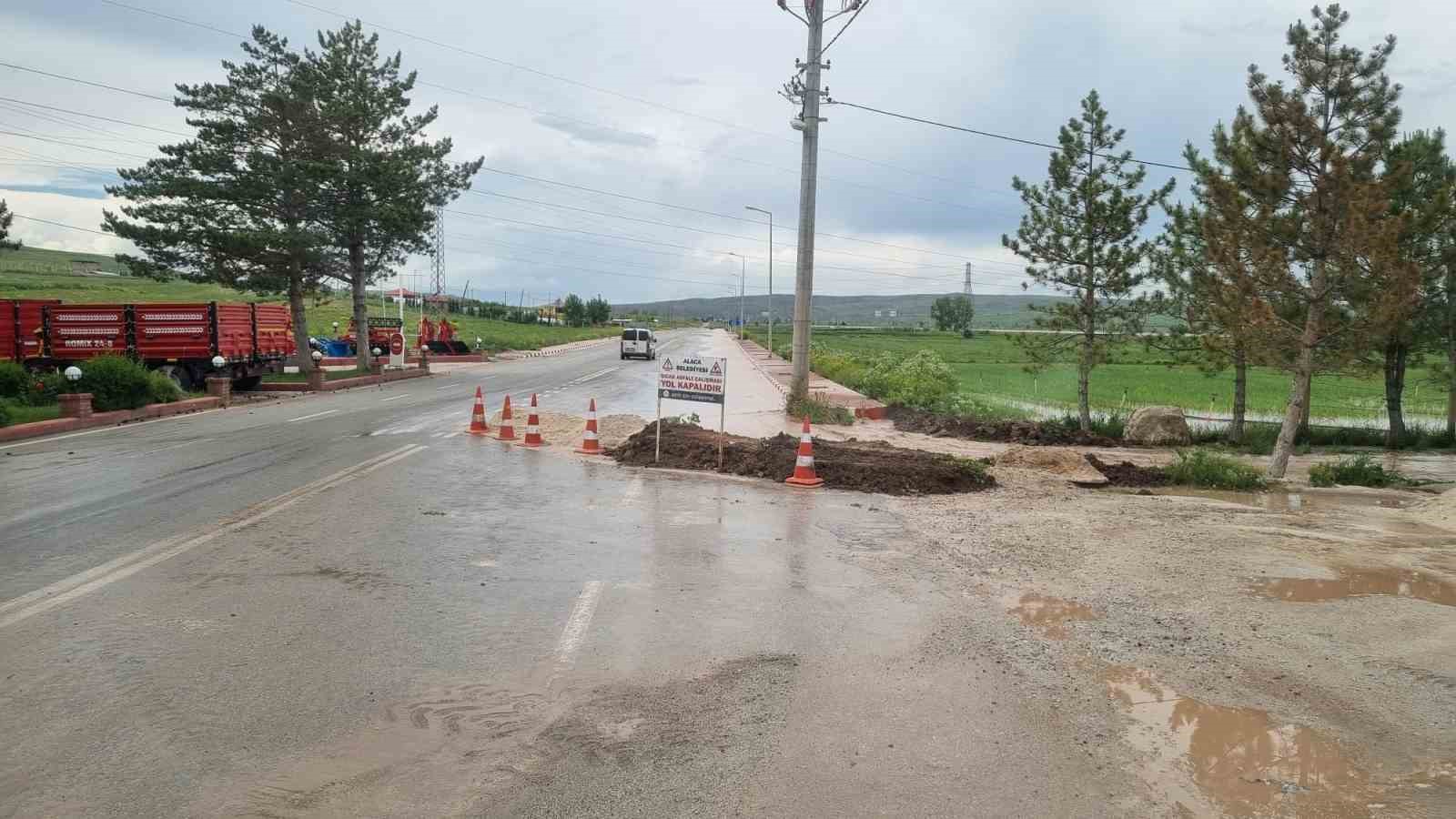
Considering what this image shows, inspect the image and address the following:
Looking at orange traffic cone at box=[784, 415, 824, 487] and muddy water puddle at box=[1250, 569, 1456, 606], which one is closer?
muddy water puddle at box=[1250, 569, 1456, 606]

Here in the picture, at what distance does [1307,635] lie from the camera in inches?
234

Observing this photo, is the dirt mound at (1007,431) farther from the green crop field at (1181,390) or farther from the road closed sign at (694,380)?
the road closed sign at (694,380)

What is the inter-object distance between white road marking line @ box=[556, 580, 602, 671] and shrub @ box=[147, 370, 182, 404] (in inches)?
697

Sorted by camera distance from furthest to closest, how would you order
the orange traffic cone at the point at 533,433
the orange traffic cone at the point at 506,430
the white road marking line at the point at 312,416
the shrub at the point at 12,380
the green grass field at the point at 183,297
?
1. the green grass field at the point at 183,297
2. the shrub at the point at 12,380
3. the white road marking line at the point at 312,416
4. the orange traffic cone at the point at 506,430
5. the orange traffic cone at the point at 533,433

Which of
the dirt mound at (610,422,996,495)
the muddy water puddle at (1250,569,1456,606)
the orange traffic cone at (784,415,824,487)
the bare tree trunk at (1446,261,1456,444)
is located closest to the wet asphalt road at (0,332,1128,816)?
the orange traffic cone at (784,415,824,487)

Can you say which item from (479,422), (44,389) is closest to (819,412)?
(479,422)

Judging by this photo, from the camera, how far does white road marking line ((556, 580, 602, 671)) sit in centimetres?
527

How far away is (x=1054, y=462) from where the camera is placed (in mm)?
13609

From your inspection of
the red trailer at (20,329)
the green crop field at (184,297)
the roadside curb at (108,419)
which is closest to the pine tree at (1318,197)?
the roadside curb at (108,419)

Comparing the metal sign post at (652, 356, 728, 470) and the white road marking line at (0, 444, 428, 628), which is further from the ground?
the metal sign post at (652, 356, 728, 470)

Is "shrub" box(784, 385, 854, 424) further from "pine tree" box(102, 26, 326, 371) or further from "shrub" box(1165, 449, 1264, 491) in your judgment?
"pine tree" box(102, 26, 326, 371)

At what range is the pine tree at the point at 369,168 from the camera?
2952cm

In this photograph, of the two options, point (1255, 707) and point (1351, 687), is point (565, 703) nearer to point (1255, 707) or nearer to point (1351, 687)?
point (1255, 707)

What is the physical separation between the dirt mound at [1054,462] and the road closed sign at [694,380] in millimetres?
4457
